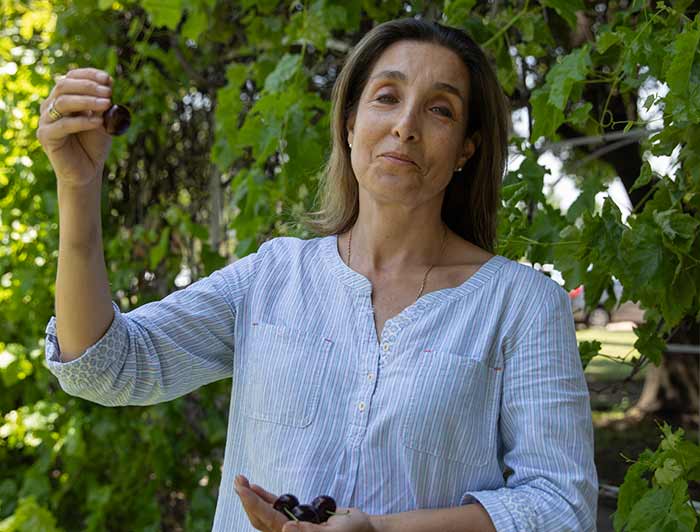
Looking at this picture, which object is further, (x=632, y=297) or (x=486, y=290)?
(x=632, y=297)

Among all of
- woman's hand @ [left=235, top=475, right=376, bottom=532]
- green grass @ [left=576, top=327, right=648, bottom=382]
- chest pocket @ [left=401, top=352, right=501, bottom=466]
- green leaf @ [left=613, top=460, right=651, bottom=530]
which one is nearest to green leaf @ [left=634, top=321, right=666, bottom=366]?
green grass @ [left=576, top=327, right=648, bottom=382]

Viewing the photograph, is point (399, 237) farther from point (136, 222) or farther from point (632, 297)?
point (136, 222)

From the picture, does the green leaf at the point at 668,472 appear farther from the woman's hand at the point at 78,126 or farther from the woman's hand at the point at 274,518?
the woman's hand at the point at 78,126

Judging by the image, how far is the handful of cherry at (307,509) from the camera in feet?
3.92

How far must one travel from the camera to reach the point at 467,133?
1.63 metres

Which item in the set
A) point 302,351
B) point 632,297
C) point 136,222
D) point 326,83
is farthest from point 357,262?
point 136,222

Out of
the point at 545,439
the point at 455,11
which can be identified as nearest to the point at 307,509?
the point at 545,439

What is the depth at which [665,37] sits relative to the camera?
171 centimetres

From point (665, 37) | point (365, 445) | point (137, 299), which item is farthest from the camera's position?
point (137, 299)

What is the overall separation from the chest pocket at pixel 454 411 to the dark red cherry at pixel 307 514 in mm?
215

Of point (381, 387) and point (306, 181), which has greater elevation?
point (306, 181)

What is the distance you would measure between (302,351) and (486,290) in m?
0.32

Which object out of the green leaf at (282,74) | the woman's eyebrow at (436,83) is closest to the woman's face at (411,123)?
the woman's eyebrow at (436,83)

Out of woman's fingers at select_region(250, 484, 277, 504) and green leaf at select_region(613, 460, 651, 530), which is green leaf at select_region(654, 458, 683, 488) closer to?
green leaf at select_region(613, 460, 651, 530)
